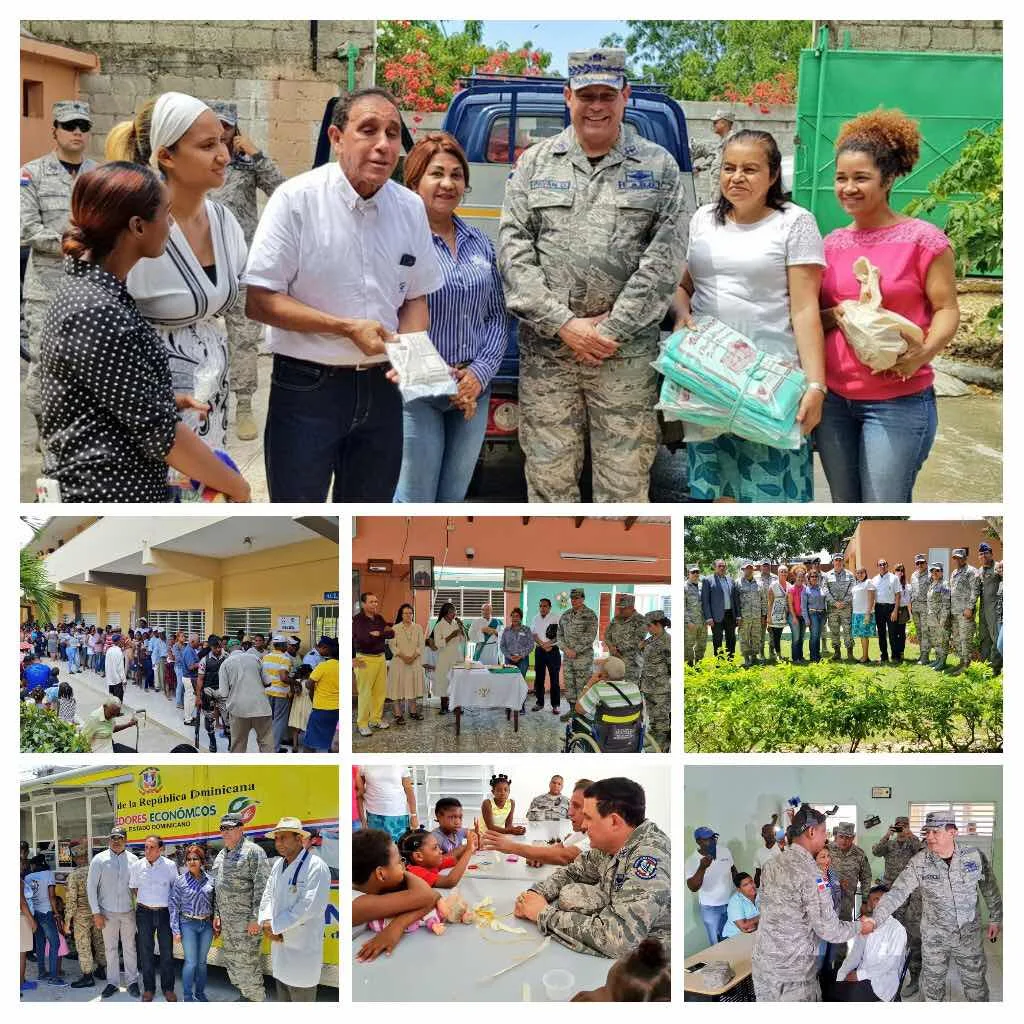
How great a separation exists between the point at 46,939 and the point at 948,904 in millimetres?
2620

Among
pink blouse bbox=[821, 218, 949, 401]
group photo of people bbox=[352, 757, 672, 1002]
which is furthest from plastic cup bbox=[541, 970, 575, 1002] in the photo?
pink blouse bbox=[821, 218, 949, 401]

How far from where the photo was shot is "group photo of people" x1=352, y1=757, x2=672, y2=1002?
341 centimetres

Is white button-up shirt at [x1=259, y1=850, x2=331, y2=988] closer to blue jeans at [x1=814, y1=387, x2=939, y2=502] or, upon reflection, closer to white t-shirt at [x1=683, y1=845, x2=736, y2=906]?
white t-shirt at [x1=683, y1=845, x2=736, y2=906]

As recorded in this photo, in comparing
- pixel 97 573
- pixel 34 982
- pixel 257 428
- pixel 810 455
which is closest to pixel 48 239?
pixel 257 428

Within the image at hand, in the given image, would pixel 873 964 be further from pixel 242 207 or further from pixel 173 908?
pixel 242 207

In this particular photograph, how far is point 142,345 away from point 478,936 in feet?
6.18

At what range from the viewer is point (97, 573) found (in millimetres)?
3432

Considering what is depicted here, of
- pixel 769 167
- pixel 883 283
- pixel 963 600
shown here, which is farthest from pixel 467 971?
pixel 769 167

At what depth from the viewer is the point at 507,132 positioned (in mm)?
4867

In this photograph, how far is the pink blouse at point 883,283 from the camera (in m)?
3.45

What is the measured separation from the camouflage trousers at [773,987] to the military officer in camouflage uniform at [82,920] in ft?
6.21

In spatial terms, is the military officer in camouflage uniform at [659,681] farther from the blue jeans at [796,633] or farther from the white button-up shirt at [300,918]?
the white button-up shirt at [300,918]

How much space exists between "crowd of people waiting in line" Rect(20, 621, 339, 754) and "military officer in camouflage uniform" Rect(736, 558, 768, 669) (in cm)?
118

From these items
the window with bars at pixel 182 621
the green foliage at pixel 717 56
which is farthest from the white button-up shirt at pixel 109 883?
the green foliage at pixel 717 56
